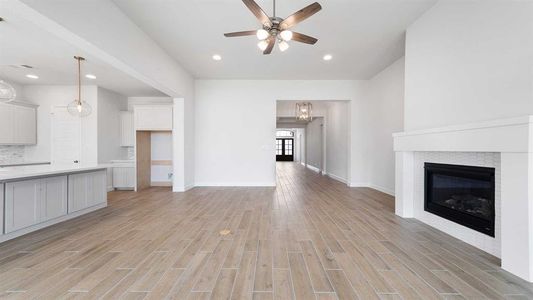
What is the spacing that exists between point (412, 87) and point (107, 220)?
5.23m

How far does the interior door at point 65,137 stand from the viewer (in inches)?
222

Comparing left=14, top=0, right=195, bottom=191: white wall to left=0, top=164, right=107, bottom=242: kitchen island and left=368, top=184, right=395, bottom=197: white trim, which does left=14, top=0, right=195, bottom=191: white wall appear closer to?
left=0, top=164, right=107, bottom=242: kitchen island

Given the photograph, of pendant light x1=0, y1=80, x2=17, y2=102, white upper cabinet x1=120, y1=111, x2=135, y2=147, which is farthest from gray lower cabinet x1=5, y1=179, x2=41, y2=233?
white upper cabinet x1=120, y1=111, x2=135, y2=147

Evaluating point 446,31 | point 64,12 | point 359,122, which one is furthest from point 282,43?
point 359,122

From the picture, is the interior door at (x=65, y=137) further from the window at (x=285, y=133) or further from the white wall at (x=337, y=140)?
the window at (x=285, y=133)

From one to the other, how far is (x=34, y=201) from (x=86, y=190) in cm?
78

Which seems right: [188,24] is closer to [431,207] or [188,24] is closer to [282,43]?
[282,43]

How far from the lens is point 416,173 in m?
3.34

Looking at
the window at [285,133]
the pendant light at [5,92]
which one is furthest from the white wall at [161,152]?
the window at [285,133]

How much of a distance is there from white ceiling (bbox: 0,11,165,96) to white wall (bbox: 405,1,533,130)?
495 cm

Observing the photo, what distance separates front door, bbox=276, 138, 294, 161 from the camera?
20.3 meters

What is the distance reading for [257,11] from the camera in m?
2.43

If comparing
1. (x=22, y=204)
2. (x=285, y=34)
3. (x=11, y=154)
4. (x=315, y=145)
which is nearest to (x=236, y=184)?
(x=22, y=204)

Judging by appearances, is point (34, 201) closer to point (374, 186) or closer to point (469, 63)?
point (469, 63)
